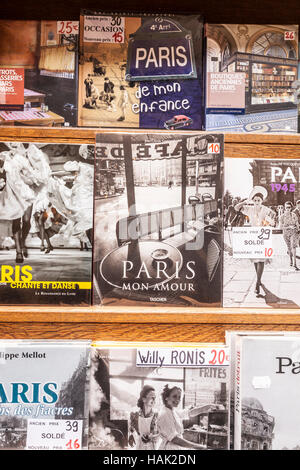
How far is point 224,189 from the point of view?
1330 mm

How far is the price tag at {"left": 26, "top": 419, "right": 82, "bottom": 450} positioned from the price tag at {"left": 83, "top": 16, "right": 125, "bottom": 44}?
3.87 ft

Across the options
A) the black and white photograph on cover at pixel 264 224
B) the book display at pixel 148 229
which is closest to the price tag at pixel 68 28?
the book display at pixel 148 229

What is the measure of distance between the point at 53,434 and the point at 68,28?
1250 mm

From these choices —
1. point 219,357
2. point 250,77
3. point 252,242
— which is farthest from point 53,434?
point 250,77

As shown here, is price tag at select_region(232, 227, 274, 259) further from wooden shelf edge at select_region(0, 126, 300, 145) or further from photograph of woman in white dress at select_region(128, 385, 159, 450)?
photograph of woman in white dress at select_region(128, 385, 159, 450)

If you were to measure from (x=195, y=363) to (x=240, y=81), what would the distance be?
90cm

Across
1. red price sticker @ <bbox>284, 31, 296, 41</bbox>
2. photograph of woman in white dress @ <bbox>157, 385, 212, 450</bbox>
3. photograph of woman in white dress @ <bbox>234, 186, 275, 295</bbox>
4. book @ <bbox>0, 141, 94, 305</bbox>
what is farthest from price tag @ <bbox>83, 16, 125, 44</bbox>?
photograph of woman in white dress @ <bbox>157, 385, 212, 450</bbox>

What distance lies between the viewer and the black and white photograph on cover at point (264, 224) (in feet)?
4.33

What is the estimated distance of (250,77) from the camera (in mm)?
1410

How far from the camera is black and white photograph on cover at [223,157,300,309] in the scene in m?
1.32

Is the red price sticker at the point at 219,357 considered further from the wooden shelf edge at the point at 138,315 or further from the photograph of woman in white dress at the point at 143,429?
the photograph of woman in white dress at the point at 143,429

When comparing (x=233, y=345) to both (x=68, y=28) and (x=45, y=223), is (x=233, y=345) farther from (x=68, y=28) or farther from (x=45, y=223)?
(x=68, y=28)
